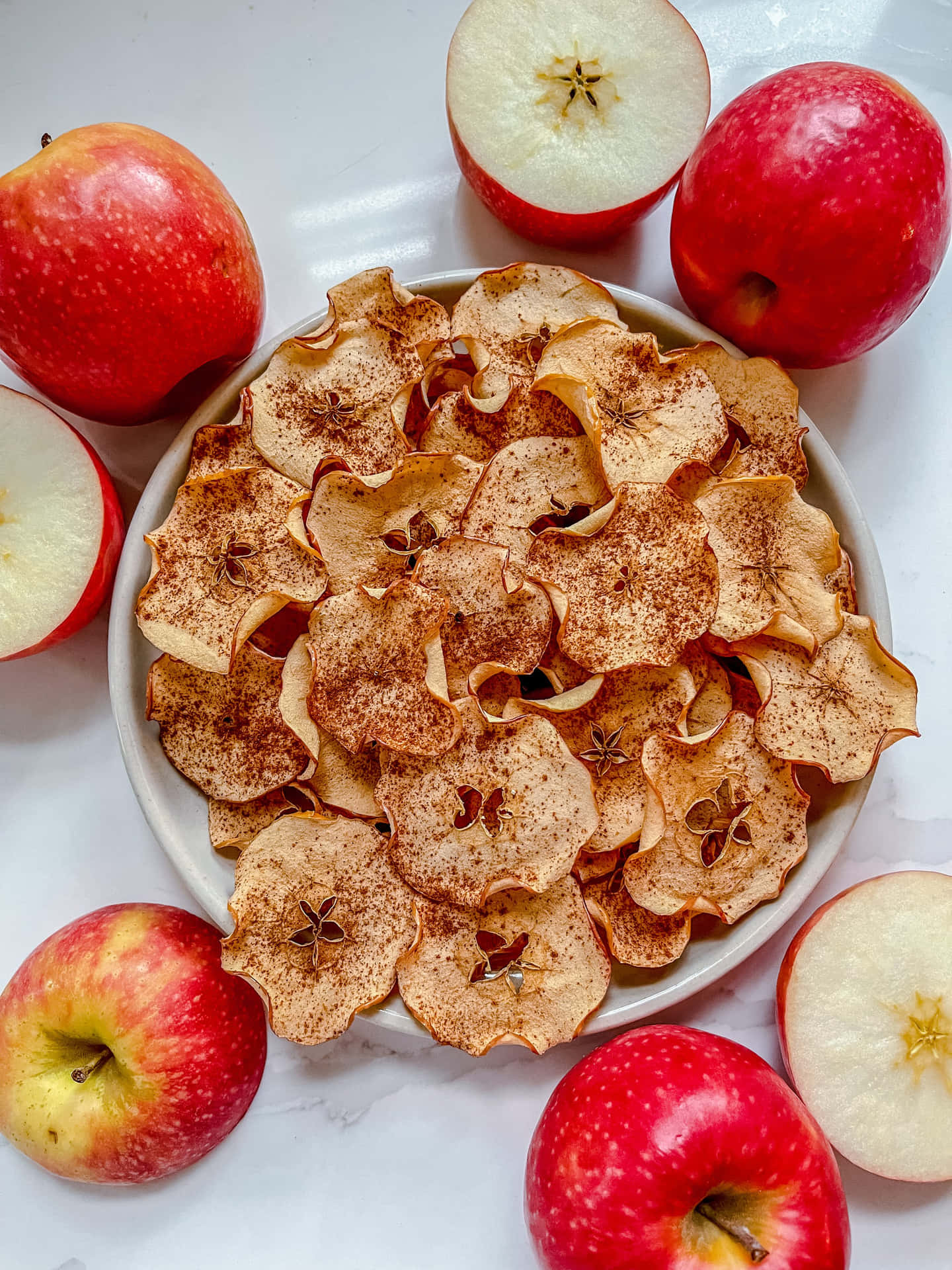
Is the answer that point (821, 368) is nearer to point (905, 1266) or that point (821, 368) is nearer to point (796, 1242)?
point (796, 1242)

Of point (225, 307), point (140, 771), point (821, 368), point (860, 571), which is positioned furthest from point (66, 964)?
point (821, 368)

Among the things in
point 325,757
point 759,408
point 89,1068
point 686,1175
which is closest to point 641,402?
point 759,408

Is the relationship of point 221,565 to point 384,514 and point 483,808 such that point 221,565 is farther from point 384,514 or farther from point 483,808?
point 483,808

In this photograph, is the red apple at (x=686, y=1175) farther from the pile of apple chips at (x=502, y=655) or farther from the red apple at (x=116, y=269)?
the red apple at (x=116, y=269)

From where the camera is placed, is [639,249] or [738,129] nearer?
[738,129]

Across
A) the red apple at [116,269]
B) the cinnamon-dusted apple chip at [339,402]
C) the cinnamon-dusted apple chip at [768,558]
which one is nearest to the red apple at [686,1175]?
the cinnamon-dusted apple chip at [768,558]
